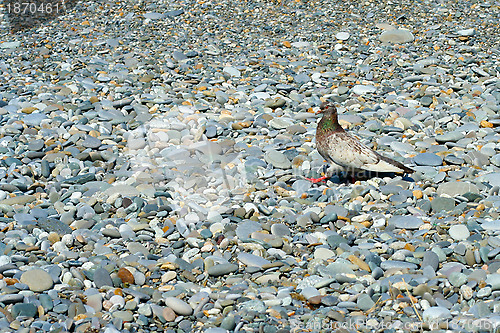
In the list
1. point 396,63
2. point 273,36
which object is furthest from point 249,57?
point 396,63

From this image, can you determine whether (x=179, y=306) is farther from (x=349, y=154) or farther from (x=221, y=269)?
(x=349, y=154)

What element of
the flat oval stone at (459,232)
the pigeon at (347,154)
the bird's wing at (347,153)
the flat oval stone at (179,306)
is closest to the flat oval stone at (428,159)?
the pigeon at (347,154)

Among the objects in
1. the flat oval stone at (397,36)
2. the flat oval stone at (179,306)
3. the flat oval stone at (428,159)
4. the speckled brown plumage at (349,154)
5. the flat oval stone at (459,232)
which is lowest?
the flat oval stone at (397,36)

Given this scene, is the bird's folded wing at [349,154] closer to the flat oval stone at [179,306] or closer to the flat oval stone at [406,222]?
the flat oval stone at [406,222]

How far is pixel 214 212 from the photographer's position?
543 cm

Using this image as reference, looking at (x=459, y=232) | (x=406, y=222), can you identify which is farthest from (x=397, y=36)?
(x=459, y=232)

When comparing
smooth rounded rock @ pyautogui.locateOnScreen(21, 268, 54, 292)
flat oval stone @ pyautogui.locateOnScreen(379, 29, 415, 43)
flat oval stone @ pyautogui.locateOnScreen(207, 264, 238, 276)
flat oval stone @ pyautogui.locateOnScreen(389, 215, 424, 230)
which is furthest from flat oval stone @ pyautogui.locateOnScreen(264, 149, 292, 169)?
flat oval stone @ pyautogui.locateOnScreen(379, 29, 415, 43)

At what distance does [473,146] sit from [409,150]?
2.40 feet

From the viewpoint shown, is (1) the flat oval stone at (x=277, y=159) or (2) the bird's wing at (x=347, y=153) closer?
(2) the bird's wing at (x=347, y=153)

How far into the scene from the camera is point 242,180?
239 inches

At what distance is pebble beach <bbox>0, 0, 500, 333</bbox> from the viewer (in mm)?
4137

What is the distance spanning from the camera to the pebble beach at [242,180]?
4.14 meters

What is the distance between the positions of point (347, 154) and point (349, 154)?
20 millimetres

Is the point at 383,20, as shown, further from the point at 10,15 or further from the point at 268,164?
the point at 10,15
